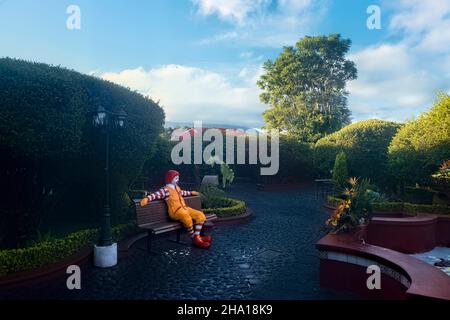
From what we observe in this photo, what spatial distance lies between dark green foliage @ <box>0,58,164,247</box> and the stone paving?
6.24ft

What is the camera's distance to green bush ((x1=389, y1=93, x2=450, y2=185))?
364 inches

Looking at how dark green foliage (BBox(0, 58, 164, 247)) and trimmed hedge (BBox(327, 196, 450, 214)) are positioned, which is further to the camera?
trimmed hedge (BBox(327, 196, 450, 214))

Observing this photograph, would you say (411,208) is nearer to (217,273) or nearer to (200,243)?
(200,243)

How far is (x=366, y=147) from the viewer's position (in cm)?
1598

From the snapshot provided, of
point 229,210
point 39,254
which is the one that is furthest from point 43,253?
point 229,210

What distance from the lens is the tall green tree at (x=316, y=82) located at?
29516mm

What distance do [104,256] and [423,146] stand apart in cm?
956

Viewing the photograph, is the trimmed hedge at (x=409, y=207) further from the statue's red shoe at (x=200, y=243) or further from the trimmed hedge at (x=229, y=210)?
the statue's red shoe at (x=200, y=243)

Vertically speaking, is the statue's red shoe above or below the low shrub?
below

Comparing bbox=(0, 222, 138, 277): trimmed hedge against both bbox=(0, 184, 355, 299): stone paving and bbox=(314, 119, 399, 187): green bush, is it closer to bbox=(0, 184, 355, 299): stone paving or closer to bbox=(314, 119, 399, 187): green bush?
bbox=(0, 184, 355, 299): stone paving

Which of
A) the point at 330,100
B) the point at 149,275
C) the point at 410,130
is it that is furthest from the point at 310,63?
the point at 149,275

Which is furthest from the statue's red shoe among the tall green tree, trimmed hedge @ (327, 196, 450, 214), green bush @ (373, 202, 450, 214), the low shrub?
the tall green tree

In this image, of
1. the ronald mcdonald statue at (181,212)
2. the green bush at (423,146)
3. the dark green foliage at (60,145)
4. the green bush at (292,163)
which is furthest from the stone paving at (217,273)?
the green bush at (292,163)
